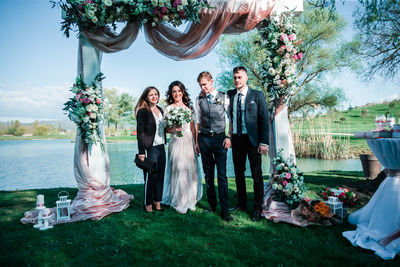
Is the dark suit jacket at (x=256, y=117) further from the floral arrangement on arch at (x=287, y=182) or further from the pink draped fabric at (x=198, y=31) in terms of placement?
the pink draped fabric at (x=198, y=31)

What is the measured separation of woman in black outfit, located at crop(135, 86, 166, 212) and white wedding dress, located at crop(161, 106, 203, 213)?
209 mm

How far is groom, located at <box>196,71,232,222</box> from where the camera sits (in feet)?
12.1

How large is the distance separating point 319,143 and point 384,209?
10026 millimetres

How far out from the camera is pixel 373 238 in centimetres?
278

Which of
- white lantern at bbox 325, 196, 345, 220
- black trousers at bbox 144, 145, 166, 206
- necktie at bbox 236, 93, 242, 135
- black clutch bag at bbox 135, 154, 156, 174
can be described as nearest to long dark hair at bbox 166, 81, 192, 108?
black trousers at bbox 144, 145, 166, 206

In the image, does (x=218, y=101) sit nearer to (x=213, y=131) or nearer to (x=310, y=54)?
(x=213, y=131)

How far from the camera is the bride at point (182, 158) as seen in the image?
13.5 feet

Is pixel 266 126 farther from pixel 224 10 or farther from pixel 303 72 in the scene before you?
pixel 303 72

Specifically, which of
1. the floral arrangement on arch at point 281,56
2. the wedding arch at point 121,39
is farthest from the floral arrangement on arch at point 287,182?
the floral arrangement on arch at point 281,56

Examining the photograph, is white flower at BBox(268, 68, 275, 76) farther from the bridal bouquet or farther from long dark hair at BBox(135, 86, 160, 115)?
long dark hair at BBox(135, 86, 160, 115)

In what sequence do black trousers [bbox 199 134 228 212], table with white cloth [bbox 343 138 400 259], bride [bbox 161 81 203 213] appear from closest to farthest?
table with white cloth [bbox 343 138 400 259]
black trousers [bbox 199 134 228 212]
bride [bbox 161 81 203 213]

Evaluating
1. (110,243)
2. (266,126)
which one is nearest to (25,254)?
(110,243)

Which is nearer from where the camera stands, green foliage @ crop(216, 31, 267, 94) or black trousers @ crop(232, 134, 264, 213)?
black trousers @ crop(232, 134, 264, 213)

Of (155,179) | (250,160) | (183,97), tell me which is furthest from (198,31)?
(155,179)
